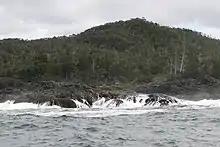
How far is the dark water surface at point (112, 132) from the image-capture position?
24609mm

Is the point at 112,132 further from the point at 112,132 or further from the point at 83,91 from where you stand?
the point at 83,91

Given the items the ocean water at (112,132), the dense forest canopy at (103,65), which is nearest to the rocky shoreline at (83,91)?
the dense forest canopy at (103,65)

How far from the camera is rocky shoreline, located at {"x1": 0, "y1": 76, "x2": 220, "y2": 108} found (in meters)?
54.7

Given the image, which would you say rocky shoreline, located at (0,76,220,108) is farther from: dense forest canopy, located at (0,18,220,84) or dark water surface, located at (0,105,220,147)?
dark water surface, located at (0,105,220,147)

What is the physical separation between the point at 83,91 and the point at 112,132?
30.3m

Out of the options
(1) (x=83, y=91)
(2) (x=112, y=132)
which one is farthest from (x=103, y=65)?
(2) (x=112, y=132)

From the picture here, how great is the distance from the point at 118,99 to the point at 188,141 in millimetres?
30237

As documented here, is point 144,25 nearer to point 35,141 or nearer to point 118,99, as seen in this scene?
point 118,99

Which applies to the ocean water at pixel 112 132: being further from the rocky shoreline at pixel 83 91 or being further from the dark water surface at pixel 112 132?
the rocky shoreline at pixel 83 91

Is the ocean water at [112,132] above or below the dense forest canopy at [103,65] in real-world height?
below

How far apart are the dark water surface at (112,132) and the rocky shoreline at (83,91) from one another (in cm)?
1604

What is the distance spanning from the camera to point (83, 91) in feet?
194

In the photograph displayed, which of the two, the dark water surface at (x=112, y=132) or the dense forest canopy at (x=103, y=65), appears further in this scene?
the dense forest canopy at (x=103, y=65)

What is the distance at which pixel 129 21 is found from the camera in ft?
610
